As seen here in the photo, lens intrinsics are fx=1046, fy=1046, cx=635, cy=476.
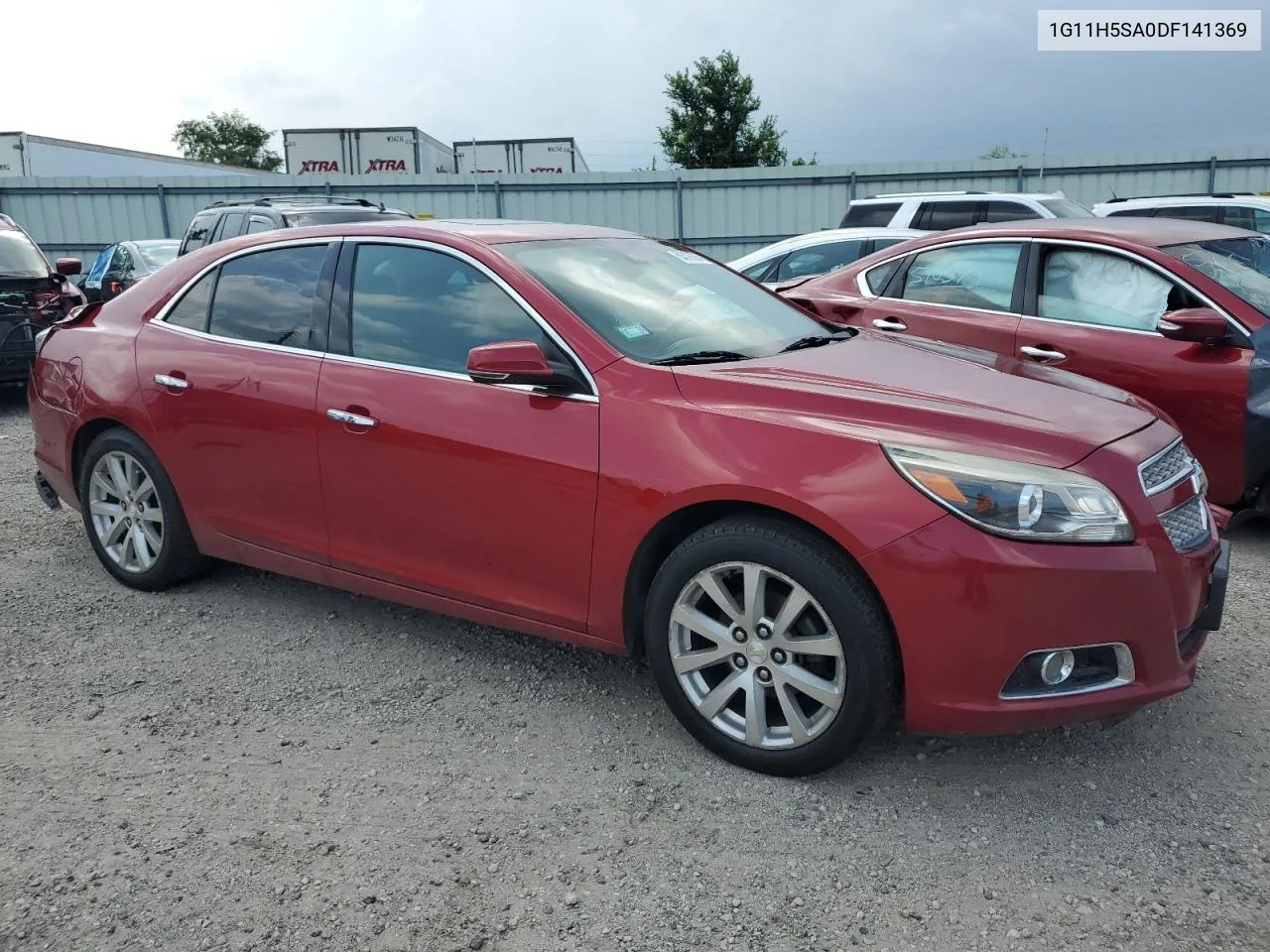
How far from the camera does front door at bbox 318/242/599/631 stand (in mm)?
3275

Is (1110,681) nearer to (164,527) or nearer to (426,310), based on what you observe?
(426,310)

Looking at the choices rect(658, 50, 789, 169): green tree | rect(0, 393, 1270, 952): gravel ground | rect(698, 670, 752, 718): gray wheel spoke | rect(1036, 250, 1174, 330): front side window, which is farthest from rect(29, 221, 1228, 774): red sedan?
rect(658, 50, 789, 169): green tree

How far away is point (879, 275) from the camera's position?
6.14 metres

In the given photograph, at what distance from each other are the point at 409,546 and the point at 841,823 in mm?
1710

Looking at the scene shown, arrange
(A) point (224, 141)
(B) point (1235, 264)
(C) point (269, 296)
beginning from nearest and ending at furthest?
1. (C) point (269, 296)
2. (B) point (1235, 264)
3. (A) point (224, 141)

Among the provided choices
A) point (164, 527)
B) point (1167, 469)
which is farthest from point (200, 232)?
point (1167, 469)

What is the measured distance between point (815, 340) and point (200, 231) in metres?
→ 11.2

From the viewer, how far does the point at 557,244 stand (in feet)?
12.6

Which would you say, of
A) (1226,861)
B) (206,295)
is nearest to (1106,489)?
(1226,861)

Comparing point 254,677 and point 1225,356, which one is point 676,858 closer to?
point 254,677

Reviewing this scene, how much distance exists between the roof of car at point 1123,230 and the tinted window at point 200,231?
992cm

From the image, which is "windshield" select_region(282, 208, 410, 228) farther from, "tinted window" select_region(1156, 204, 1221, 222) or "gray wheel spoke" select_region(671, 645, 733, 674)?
"gray wheel spoke" select_region(671, 645, 733, 674)

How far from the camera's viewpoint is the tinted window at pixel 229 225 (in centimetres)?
1231

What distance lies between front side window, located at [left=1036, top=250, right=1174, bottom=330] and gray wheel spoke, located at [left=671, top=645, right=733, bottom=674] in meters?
3.24
